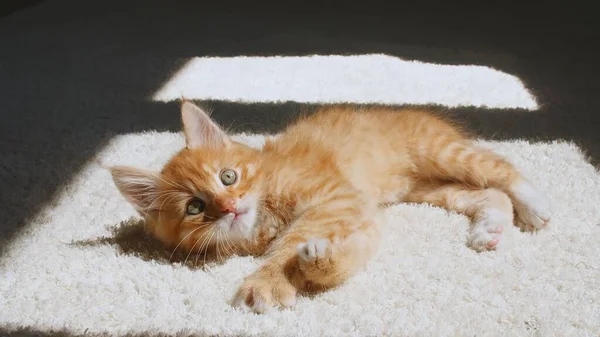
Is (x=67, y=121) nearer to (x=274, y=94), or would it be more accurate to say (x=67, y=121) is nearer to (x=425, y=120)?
(x=274, y=94)

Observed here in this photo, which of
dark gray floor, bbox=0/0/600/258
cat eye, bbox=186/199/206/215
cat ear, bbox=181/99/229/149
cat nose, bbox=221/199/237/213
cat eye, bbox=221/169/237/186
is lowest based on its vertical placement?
dark gray floor, bbox=0/0/600/258

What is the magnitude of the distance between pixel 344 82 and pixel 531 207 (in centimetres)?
142

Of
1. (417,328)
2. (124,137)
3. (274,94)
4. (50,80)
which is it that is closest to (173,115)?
(124,137)

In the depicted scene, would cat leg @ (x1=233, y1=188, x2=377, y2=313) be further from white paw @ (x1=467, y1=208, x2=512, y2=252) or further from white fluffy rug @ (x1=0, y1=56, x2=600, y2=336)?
white paw @ (x1=467, y1=208, x2=512, y2=252)

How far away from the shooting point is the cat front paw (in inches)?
50.8

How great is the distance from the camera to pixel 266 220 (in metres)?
1.57

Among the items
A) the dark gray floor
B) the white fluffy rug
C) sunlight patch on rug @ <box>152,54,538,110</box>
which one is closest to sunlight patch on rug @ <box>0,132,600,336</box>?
the white fluffy rug

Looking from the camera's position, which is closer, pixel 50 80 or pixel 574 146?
pixel 574 146

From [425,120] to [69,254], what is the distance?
1127 millimetres

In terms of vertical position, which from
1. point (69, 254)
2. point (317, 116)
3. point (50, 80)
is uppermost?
point (317, 116)

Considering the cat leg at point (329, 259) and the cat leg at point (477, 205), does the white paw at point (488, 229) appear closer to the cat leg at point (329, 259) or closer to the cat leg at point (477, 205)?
the cat leg at point (477, 205)

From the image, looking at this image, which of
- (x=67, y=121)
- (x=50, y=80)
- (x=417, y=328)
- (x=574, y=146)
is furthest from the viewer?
(x=50, y=80)

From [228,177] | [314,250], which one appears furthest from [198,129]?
[314,250]

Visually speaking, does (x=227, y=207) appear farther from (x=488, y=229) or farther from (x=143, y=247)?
(x=488, y=229)
